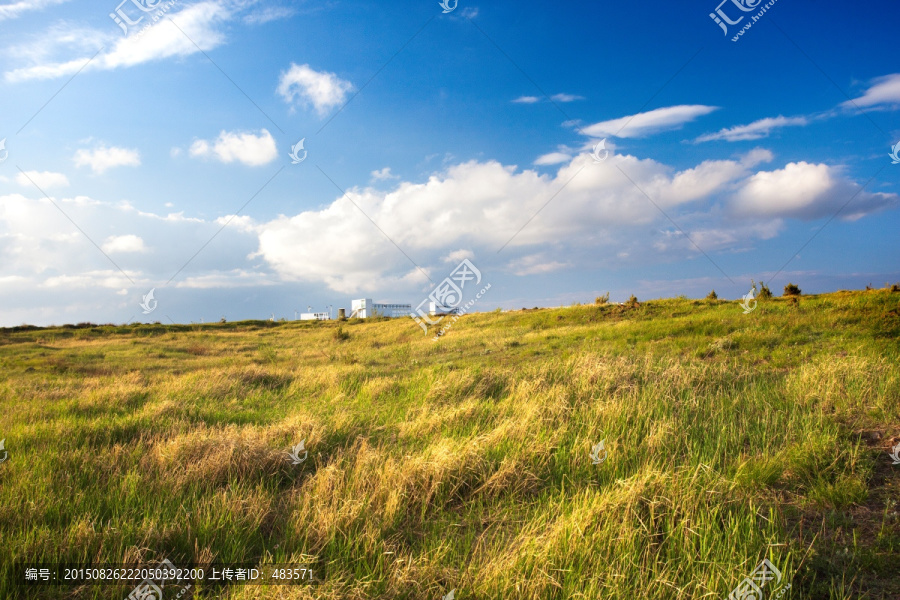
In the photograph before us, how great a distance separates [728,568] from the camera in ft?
12.4

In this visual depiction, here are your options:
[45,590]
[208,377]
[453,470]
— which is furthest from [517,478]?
[208,377]

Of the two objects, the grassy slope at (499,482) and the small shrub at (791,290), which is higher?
the small shrub at (791,290)

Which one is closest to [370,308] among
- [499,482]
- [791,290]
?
[791,290]

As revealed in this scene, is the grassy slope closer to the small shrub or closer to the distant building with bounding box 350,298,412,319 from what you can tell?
the small shrub

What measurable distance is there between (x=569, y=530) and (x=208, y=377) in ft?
40.0

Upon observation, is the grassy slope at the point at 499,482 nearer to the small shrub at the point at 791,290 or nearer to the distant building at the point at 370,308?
the small shrub at the point at 791,290

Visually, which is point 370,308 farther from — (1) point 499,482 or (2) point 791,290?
(1) point 499,482

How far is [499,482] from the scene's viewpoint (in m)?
5.36

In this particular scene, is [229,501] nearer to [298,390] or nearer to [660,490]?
[660,490]

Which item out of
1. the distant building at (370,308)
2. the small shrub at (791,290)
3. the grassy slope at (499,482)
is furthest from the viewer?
the distant building at (370,308)

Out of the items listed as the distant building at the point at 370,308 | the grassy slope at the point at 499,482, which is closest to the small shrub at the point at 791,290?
the grassy slope at the point at 499,482

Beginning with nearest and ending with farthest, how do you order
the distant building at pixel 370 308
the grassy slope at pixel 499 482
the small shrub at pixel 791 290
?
the grassy slope at pixel 499 482 < the small shrub at pixel 791 290 < the distant building at pixel 370 308

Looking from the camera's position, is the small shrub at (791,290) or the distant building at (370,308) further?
the distant building at (370,308)

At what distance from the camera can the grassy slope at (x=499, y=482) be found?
389 centimetres
